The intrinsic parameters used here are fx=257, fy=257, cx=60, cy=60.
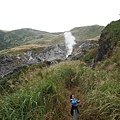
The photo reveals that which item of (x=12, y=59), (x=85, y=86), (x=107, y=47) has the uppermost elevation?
(x=85, y=86)

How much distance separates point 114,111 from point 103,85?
145cm

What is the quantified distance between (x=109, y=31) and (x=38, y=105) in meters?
28.7

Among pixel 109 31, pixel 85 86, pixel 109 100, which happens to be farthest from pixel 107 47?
pixel 109 100

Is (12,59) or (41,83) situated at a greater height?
(41,83)

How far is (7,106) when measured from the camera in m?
6.14

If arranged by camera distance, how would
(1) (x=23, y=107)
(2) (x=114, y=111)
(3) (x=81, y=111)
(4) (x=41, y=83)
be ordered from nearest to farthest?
(2) (x=114, y=111) → (1) (x=23, y=107) → (3) (x=81, y=111) → (4) (x=41, y=83)

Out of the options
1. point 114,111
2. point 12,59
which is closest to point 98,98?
point 114,111

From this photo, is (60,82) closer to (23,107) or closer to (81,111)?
(81,111)

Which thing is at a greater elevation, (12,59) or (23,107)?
(23,107)

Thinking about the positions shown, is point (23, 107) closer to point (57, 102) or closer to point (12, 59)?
point (57, 102)

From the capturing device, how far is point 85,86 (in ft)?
26.6

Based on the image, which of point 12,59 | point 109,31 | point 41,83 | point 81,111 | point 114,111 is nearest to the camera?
point 114,111

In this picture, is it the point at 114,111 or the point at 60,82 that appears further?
the point at 60,82

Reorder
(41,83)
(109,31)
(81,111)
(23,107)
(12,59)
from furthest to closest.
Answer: (12,59), (109,31), (41,83), (81,111), (23,107)
